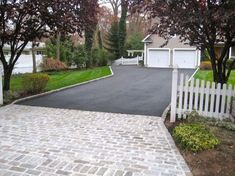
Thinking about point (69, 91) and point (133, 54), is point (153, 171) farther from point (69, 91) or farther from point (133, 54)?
point (133, 54)

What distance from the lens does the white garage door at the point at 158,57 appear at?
3041 cm

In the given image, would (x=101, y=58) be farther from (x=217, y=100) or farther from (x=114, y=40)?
(x=217, y=100)

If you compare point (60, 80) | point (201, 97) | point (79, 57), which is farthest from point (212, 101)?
point (79, 57)

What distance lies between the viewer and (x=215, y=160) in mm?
4359

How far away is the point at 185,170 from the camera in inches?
162

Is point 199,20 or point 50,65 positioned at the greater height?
point 199,20

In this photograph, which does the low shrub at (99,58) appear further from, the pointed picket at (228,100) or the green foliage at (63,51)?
the pointed picket at (228,100)

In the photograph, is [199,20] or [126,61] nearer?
[199,20]

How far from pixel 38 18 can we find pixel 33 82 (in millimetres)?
2420

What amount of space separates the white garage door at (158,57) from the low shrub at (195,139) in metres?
25.6

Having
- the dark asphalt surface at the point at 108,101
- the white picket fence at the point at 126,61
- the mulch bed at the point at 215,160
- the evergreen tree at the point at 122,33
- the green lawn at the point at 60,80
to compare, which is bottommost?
the mulch bed at the point at 215,160

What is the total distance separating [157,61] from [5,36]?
2271 centimetres

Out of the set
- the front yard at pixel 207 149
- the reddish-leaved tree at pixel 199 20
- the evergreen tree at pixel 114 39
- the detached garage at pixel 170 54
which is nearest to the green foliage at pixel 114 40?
the evergreen tree at pixel 114 39

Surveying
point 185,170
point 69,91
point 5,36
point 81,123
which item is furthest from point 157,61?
point 185,170
